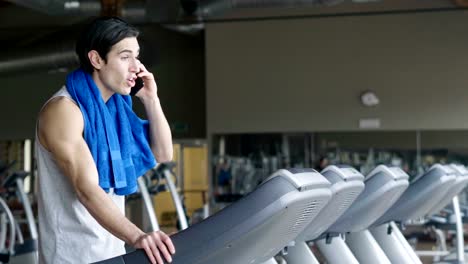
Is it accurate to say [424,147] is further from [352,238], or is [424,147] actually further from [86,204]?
[86,204]

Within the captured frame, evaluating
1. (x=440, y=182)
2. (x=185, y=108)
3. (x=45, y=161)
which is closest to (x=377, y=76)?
(x=185, y=108)

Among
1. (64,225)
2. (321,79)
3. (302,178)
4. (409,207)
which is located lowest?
(321,79)

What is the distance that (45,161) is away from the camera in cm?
202

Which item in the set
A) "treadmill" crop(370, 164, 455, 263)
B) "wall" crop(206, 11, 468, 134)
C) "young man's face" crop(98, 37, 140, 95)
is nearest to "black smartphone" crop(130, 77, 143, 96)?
"young man's face" crop(98, 37, 140, 95)

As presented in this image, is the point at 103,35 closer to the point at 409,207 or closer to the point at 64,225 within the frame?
the point at 64,225

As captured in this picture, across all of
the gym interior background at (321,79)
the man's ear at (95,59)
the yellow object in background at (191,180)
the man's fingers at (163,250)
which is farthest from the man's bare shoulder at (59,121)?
the yellow object in background at (191,180)

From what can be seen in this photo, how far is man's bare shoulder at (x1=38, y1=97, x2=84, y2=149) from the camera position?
6.40 feet

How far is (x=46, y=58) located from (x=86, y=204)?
10410mm

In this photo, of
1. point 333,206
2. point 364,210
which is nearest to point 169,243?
point 333,206

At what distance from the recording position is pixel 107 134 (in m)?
2.04

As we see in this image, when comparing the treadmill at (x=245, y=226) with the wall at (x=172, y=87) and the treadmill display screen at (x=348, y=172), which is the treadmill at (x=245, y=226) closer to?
the treadmill display screen at (x=348, y=172)

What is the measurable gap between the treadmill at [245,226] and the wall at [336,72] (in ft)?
33.7

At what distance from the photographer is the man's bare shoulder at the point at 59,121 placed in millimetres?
1951

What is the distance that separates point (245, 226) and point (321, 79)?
10.6 m
